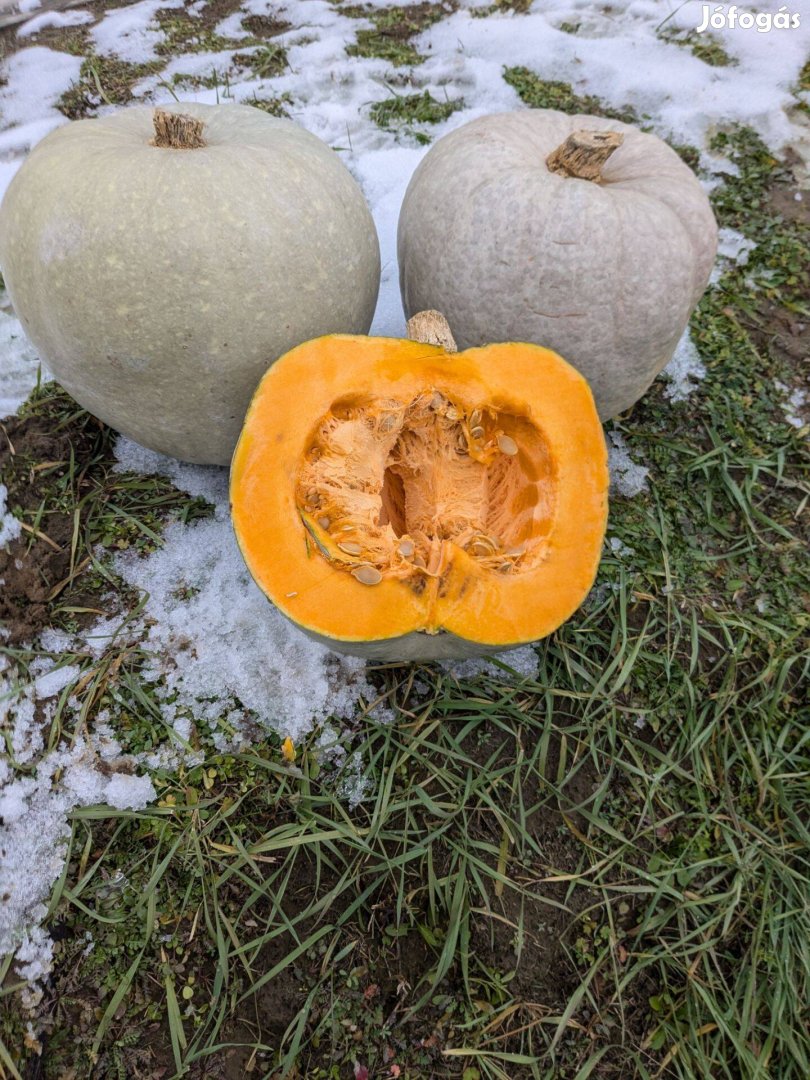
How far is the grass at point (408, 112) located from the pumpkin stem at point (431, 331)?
1.75 metres

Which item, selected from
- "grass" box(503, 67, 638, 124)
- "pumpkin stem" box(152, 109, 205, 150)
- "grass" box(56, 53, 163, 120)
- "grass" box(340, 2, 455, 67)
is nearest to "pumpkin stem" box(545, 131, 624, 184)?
"pumpkin stem" box(152, 109, 205, 150)

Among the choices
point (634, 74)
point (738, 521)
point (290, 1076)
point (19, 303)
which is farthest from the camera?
point (634, 74)

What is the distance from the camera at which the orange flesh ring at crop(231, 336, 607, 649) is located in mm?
1567

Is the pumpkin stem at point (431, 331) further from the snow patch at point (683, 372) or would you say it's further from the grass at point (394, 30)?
the grass at point (394, 30)

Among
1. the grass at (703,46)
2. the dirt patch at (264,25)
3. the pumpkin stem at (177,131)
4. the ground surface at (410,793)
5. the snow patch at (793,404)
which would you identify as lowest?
the ground surface at (410,793)

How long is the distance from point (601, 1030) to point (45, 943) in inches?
52.0

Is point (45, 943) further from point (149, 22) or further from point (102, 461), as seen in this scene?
point (149, 22)

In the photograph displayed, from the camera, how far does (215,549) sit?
85.7 inches

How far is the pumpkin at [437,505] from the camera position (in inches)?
61.7

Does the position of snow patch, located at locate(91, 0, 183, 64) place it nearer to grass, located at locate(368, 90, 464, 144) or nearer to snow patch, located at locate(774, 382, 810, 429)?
grass, located at locate(368, 90, 464, 144)

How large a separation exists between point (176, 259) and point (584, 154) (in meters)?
1.11

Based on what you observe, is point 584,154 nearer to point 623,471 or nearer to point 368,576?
point 623,471

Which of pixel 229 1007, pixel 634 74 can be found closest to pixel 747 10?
pixel 634 74

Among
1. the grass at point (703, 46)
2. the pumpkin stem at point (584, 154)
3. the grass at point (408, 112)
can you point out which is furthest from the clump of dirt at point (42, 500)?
the grass at point (703, 46)
